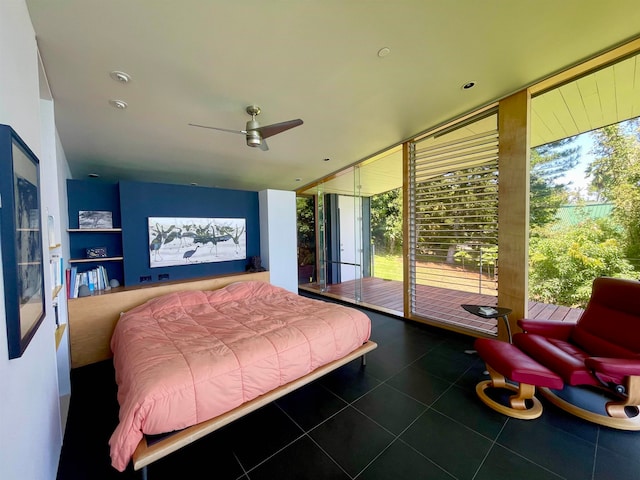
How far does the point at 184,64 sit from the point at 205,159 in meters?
2.15

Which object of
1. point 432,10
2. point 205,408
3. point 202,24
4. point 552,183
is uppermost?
point 432,10

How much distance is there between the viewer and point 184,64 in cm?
217

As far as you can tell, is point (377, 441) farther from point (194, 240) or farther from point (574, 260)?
point (194, 240)

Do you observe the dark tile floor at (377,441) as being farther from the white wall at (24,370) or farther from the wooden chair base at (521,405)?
the white wall at (24,370)

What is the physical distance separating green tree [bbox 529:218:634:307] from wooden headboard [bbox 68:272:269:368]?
5309mm

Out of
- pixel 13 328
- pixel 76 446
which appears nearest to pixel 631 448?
pixel 13 328

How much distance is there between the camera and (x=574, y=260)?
3.29 m

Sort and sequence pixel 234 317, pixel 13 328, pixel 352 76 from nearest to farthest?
pixel 13 328 < pixel 352 76 < pixel 234 317

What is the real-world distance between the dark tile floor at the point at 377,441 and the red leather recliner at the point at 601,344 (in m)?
0.38

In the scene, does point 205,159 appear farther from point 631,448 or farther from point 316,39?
point 631,448

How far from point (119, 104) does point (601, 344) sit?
5184 mm

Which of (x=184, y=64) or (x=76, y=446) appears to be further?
(x=184, y=64)

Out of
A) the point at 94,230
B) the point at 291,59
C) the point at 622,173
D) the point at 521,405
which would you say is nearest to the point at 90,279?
the point at 94,230

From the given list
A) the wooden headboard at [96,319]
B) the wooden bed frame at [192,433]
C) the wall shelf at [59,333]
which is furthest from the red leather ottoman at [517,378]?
the wooden headboard at [96,319]
